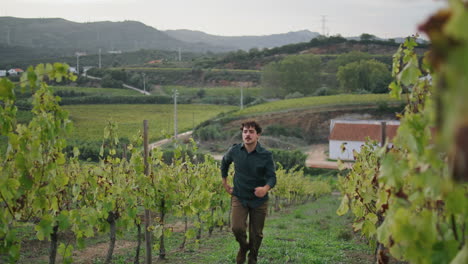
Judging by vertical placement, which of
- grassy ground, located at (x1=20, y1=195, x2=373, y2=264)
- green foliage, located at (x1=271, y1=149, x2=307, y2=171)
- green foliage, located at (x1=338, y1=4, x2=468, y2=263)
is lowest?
green foliage, located at (x1=271, y1=149, x2=307, y2=171)

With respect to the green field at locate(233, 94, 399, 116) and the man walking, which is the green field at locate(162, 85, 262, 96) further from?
the man walking

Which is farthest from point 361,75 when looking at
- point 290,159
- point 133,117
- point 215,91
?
point 290,159

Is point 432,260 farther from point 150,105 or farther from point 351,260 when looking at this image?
point 150,105

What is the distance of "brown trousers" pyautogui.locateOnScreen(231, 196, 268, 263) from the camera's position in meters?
6.26

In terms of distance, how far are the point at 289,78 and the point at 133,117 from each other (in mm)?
32273

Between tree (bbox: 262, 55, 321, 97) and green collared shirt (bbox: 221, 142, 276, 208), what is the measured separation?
2622 inches

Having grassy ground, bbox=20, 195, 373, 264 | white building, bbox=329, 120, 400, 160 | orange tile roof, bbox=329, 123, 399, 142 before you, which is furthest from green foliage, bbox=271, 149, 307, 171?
grassy ground, bbox=20, 195, 373, 264

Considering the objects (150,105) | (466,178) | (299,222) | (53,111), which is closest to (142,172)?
(53,111)

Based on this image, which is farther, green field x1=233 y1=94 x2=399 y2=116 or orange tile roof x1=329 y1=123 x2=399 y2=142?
green field x1=233 y1=94 x2=399 y2=116

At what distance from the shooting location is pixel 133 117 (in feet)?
158

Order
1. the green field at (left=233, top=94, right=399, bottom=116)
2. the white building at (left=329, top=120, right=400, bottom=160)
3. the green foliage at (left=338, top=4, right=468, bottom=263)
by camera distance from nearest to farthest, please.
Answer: the green foliage at (left=338, top=4, right=468, bottom=263) → the white building at (left=329, top=120, right=400, bottom=160) → the green field at (left=233, top=94, right=399, bottom=116)

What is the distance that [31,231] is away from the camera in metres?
12.4

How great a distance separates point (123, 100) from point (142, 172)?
53.0 meters

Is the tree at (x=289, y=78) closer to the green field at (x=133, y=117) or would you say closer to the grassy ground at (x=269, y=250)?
the green field at (x=133, y=117)
